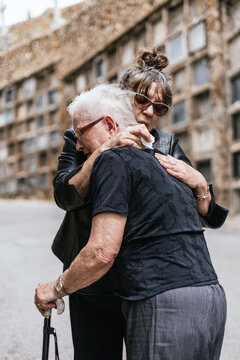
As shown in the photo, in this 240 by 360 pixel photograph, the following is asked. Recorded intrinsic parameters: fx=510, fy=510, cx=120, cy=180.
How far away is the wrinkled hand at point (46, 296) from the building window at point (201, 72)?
10.1 m

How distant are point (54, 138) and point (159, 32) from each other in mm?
6531

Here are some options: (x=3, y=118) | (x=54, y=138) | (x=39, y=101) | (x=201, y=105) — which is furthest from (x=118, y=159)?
(x=3, y=118)

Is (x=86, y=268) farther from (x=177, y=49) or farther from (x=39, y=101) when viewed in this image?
(x=39, y=101)

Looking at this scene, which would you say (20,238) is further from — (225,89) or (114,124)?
(114,124)

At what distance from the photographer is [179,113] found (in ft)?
39.8

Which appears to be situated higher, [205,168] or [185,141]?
[185,141]

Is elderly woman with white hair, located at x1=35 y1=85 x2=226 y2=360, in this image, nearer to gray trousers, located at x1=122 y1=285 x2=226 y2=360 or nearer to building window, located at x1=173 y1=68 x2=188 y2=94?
gray trousers, located at x1=122 y1=285 x2=226 y2=360

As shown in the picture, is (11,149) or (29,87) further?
(11,149)

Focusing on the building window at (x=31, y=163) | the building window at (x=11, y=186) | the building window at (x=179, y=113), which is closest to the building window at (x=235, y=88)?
the building window at (x=179, y=113)

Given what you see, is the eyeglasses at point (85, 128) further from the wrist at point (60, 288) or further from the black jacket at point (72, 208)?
the wrist at point (60, 288)

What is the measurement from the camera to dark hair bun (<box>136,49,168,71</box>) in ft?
7.16

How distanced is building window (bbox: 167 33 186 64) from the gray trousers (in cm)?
1105

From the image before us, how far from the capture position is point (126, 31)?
14.1 m

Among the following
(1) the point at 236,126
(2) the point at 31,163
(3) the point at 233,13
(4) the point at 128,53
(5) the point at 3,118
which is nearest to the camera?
(1) the point at 236,126
